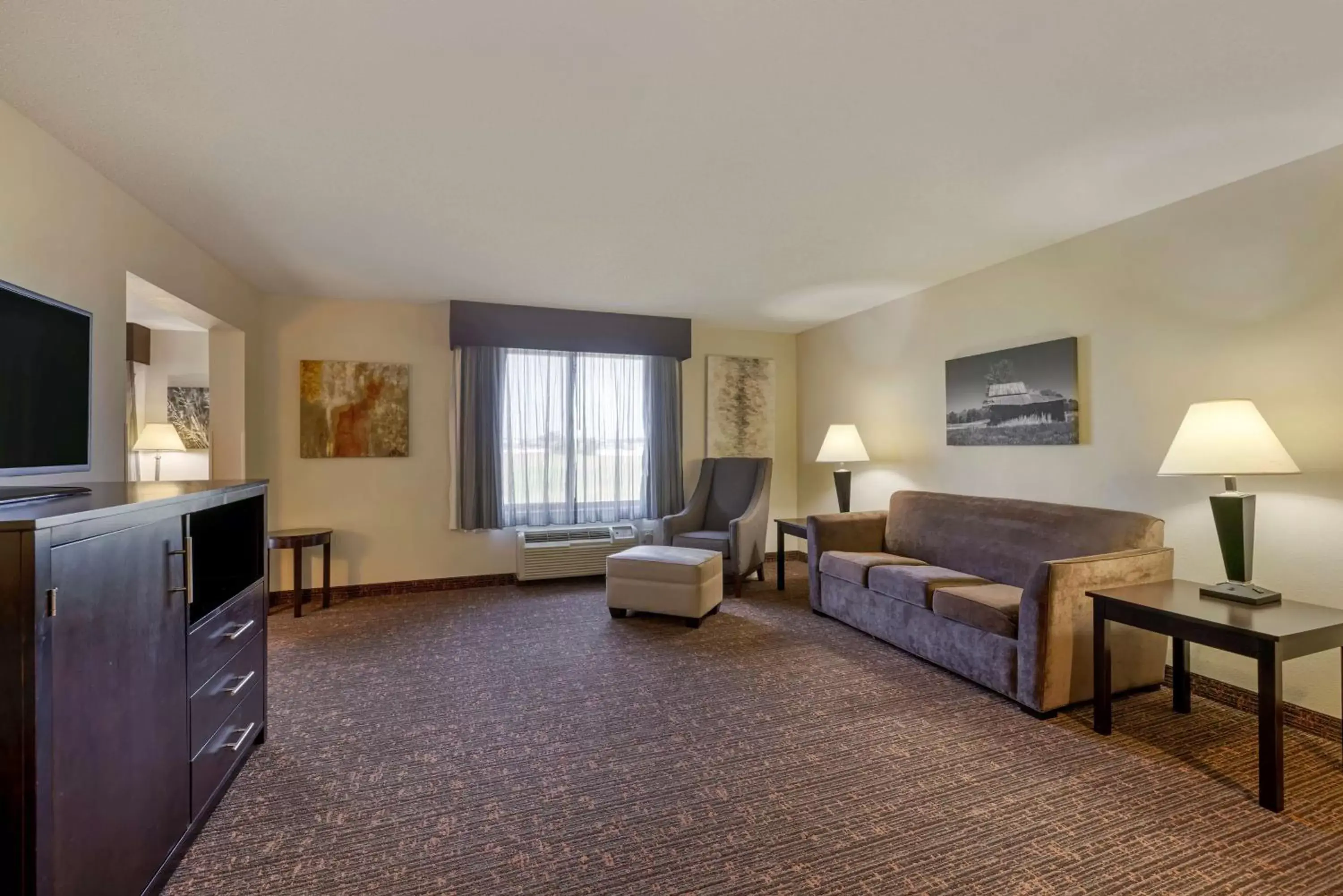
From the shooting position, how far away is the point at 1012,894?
157 cm

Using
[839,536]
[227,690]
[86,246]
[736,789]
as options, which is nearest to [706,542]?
[839,536]

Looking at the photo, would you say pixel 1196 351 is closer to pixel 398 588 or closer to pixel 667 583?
pixel 667 583

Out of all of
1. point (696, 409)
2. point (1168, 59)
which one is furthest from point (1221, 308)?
point (696, 409)

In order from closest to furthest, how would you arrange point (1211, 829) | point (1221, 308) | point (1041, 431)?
point (1211, 829), point (1221, 308), point (1041, 431)

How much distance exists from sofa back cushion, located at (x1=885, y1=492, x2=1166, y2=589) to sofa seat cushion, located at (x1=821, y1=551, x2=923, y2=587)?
0.20 meters

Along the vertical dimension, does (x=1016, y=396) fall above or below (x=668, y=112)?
below

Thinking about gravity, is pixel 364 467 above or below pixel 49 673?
above

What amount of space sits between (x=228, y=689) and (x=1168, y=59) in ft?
12.5

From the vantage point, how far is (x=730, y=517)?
5.34 meters

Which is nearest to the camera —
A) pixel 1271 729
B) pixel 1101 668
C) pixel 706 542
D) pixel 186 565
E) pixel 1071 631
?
pixel 186 565

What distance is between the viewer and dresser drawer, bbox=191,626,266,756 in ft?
5.93

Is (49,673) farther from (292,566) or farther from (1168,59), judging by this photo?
(292,566)

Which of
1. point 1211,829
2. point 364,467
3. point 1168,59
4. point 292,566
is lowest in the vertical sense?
point 1211,829

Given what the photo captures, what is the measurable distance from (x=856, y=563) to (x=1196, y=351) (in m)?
2.08
